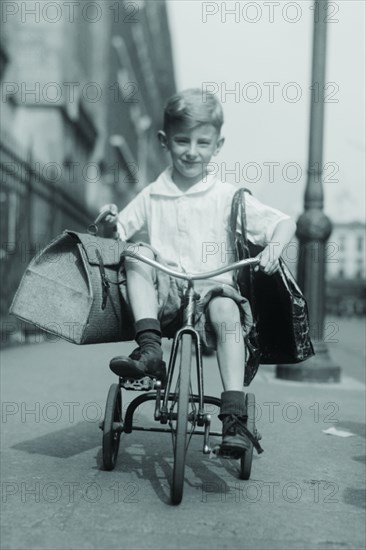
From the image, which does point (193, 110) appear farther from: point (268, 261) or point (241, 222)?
point (268, 261)

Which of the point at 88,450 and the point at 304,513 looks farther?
the point at 88,450

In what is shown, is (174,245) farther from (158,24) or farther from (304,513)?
(158,24)

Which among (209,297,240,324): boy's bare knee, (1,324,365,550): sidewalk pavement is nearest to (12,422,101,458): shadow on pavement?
(1,324,365,550): sidewalk pavement

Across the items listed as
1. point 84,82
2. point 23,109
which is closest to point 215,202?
point 23,109

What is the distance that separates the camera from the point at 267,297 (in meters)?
3.67

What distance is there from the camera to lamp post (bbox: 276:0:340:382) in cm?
773

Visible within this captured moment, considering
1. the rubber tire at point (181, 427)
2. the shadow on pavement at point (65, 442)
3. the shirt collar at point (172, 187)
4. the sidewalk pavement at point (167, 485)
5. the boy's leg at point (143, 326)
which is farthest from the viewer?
the shadow on pavement at point (65, 442)

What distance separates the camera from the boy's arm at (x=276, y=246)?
3.40 meters

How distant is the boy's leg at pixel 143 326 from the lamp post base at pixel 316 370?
4.01m

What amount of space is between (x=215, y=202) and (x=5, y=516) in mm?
1602

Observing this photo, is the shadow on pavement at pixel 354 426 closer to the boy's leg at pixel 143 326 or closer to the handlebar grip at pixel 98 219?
the boy's leg at pixel 143 326

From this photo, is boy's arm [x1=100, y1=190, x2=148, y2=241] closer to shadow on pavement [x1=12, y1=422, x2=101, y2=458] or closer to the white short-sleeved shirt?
Result: the white short-sleeved shirt

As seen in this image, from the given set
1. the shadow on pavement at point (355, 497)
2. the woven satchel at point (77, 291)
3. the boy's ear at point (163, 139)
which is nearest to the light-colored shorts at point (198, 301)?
the woven satchel at point (77, 291)

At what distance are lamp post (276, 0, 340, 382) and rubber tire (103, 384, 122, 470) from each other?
4.16 m
